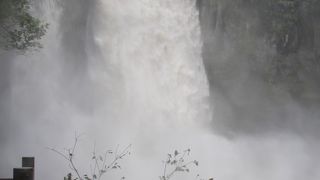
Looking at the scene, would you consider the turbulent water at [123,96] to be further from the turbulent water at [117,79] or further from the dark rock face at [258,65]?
the dark rock face at [258,65]

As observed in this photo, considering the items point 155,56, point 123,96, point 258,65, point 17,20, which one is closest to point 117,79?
point 123,96

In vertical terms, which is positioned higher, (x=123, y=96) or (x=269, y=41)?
(x=269, y=41)

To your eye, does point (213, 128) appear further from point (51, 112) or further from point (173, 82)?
point (51, 112)

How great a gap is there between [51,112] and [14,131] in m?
1.24

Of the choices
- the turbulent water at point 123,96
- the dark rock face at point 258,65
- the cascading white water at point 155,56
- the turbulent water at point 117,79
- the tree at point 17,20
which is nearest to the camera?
the tree at point 17,20

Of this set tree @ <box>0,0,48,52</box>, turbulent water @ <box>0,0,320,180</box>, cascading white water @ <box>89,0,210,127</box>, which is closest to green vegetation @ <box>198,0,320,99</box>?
turbulent water @ <box>0,0,320,180</box>

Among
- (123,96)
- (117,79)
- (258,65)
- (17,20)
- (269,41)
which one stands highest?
(269,41)

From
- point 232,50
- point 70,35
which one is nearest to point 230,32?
point 232,50

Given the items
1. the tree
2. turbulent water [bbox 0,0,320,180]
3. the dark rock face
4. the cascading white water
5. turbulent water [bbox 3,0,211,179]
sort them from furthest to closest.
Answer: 1. the dark rock face
2. the cascading white water
3. turbulent water [bbox 3,0,211,179]
4. turbulent water [bbox 0,0,320,180]
5. the tree

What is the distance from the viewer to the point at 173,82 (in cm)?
Result: 2050

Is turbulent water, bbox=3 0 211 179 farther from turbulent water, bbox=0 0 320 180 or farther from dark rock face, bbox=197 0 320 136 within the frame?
dark rock face, bbox=197 0 320 136

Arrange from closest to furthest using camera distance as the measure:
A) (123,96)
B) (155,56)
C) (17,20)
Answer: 1. (17,20)
2. (123,96)
3. (155,56)

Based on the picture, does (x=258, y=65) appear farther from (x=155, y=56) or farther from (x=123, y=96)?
(x=123, y=96)

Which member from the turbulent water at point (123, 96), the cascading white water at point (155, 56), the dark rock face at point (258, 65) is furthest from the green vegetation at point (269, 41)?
the cascading white water at point (155, 56)
